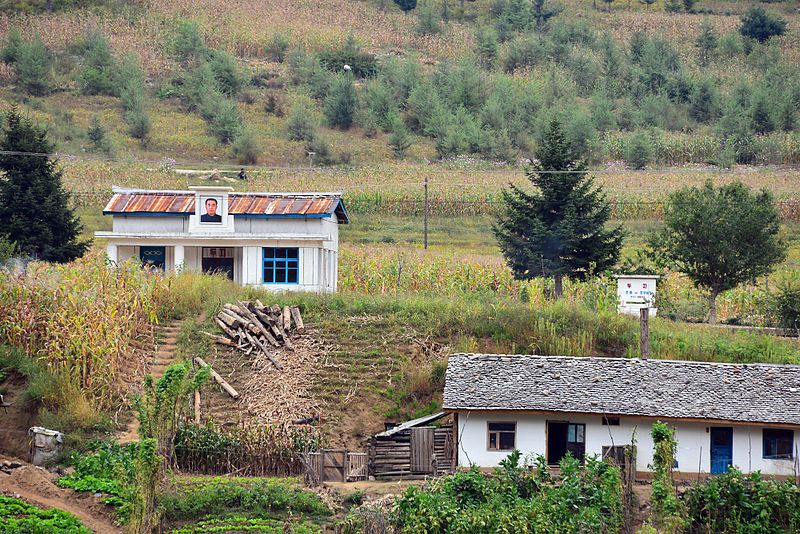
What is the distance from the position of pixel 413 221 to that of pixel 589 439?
2980cm

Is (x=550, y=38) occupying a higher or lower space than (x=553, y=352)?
higher

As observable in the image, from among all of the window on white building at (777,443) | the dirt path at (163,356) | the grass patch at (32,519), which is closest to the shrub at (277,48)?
the dirt path at (163,356)

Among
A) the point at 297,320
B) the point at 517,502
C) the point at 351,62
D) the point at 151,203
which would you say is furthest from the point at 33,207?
the point at 351,62

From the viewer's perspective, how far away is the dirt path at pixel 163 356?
2986 cm

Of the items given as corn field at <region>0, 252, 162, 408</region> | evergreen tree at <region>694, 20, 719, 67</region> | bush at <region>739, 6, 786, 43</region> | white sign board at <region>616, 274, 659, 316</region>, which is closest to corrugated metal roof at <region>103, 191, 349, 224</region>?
corn field at <region>0, 252, 162, 408</region>

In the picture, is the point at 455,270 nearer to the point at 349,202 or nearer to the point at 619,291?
the point at 619,291

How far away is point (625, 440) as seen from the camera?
2861 centimetres

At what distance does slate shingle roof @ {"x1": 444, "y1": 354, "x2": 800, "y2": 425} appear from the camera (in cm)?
2816

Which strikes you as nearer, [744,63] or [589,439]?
[589,439]

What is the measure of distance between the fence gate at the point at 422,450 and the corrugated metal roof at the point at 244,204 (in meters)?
12.7

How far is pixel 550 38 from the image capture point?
104500 mm

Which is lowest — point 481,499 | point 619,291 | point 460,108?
point 481,499

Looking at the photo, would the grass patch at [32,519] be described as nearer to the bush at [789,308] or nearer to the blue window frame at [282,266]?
the blue window frame at [282,266]

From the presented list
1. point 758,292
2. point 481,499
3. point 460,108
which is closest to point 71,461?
point 481,499
